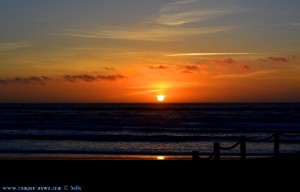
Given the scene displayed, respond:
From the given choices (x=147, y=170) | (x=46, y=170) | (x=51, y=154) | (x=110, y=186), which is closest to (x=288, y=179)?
(x=147, y=170)

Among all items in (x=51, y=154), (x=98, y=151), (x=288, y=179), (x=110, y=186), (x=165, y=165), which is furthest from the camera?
Answer: (x=98, y=151)

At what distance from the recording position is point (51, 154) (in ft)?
88.1

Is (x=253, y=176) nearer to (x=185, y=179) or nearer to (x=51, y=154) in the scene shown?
(x=185, y=179)

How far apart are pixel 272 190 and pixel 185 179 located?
228 centimetres

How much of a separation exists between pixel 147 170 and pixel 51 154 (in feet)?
48.6

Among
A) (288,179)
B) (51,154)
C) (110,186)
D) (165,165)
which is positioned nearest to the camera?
(110,186)

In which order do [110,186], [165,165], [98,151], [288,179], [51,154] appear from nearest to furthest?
[110,186] < [288,179] < [165,165] < [51,154] < [98,151]

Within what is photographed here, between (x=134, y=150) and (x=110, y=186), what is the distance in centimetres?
1776

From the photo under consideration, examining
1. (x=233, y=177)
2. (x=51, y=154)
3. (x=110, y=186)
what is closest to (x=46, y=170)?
(x=110, y=186)

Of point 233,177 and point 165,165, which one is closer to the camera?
point 233,177

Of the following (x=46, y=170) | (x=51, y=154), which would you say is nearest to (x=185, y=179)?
(x=46, y=170)

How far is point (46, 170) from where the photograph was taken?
13.1 m

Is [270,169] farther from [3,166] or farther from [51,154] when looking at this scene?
[51,154]

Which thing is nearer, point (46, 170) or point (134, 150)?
point (46, 170)
